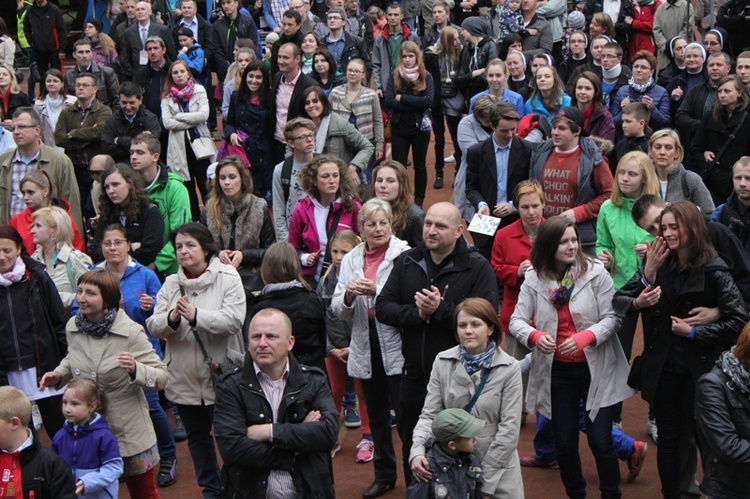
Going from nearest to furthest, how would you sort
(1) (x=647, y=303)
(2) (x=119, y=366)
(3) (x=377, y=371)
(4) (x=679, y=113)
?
(1) (x=647, y=303) → (2) (x=119, y=366) → (3) (x=377, y=371) → (4) (x=679, y=113)

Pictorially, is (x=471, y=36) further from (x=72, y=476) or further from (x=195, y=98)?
(x=72, y=476)

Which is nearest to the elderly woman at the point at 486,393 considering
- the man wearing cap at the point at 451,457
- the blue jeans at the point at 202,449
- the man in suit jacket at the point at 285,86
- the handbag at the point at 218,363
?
the man wearing cap at the point at 451,457

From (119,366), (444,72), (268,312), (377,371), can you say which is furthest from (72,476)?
(444,72)

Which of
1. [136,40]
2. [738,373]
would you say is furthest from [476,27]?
[738,373]

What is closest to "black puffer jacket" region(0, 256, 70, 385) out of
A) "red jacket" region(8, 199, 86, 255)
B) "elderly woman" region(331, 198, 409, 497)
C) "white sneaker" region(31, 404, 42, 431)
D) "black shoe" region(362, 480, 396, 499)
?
"white sneaker" region(31, 404, 42, 431)

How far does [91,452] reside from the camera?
583cm

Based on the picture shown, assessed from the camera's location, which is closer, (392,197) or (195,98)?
(392,197)

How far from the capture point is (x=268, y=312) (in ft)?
17.4

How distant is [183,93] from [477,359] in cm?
618

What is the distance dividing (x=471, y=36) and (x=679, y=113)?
310 centimetres

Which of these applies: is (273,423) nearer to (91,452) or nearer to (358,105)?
(91,452)

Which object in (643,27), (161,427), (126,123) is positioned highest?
(643,27)

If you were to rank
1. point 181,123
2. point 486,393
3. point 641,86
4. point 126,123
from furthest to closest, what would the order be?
1. point 181,123
2. point 126,123
3. point 641,86
4. point 486,393

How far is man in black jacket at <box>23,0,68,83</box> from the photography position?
1661 centimetres
